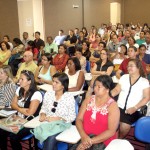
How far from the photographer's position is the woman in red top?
2425mm

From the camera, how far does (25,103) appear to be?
3178mm

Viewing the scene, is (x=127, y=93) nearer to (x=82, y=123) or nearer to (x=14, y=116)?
(x=82, y=123)

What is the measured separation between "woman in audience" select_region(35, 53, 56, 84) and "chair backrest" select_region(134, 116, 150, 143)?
235 cm

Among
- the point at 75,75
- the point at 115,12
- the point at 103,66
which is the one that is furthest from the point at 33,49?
the point at 115,12

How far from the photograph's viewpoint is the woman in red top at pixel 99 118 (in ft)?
7.96

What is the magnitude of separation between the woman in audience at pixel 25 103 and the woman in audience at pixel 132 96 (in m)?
1.13

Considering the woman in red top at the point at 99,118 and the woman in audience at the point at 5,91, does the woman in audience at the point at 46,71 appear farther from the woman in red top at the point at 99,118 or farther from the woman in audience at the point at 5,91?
the woman in red top at the point at 99,118

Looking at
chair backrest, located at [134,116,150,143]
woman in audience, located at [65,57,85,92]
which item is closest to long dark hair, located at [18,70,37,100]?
woman in audience, located at [65,57,85,92]

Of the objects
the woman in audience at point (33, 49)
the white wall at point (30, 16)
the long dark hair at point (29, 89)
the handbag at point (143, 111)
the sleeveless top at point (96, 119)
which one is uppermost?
the white wall at point (30, 16)

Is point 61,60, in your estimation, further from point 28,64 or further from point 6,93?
point 6,93

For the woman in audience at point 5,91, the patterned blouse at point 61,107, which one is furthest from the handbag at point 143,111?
the woman in audience at point 5,91

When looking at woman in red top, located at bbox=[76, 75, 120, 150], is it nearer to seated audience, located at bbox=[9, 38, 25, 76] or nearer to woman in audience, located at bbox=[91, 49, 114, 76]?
woman in audience, located at bbox=[91, 49, 114, 76]

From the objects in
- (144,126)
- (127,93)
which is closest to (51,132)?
(144,126)

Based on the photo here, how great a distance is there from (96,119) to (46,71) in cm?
240
